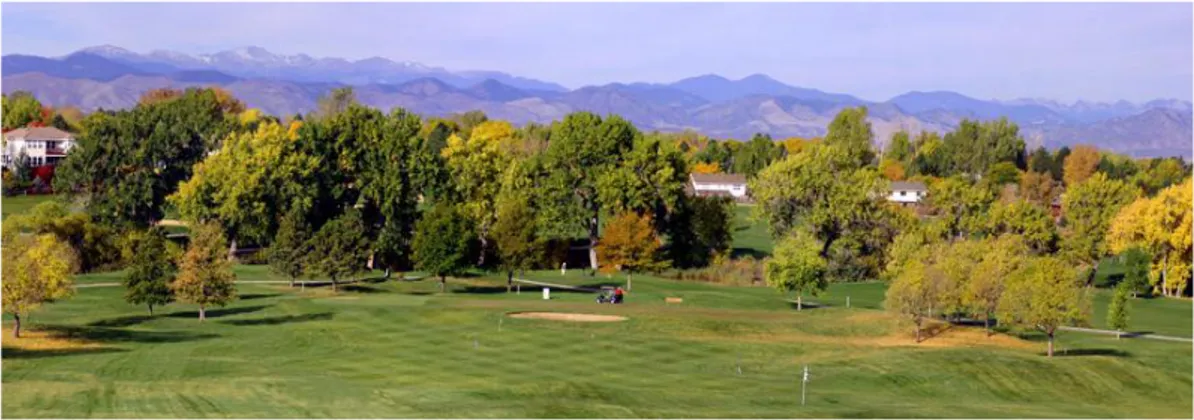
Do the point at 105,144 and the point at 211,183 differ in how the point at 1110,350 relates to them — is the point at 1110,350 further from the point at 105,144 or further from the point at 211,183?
the point at 105,144

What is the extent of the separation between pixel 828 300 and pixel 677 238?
22260 millimetres

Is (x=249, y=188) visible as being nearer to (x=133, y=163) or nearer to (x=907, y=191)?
(x=133, y=163)

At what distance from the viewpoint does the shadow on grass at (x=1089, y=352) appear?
65625 mm

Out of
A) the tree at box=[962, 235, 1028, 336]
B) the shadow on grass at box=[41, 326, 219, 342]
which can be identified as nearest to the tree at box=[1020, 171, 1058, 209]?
the tree at box=[962, 235, 1028, 336]

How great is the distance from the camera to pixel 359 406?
142 feet

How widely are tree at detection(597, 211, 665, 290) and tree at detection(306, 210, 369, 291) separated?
2123 centimetres

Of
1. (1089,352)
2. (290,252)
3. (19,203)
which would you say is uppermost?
(19,203)

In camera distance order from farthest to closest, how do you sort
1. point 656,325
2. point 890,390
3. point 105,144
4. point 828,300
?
point 105,144 → point 828,300 → point 656,325 → point 890,390

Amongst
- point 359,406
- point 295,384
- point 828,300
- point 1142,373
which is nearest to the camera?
point 359,406

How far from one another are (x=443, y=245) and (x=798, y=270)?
78.1ft

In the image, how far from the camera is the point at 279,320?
70.1m

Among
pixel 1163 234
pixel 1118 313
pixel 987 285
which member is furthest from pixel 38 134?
pixel 1118 313

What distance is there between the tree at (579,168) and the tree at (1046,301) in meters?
45.5

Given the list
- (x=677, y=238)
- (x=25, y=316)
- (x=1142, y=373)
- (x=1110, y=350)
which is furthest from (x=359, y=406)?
(x=677, y=238)
